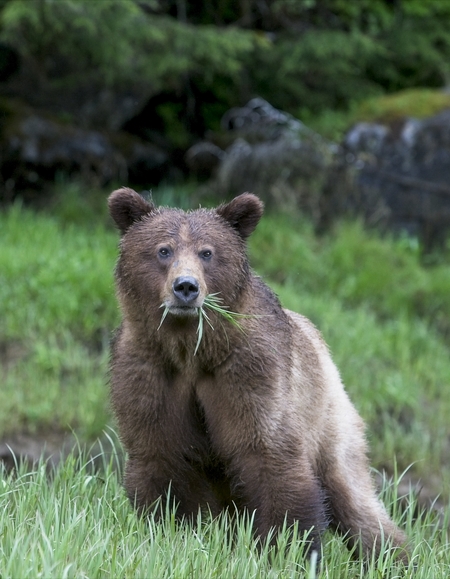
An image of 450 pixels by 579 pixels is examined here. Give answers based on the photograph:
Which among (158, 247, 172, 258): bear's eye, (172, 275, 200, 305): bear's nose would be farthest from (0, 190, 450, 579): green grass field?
(172, 275, 200, 305): bear's nose

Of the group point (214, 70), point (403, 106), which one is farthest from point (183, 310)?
point (403, 106)

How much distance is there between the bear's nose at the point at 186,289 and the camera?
4348mm

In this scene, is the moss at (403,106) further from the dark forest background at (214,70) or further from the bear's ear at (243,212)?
the bear's ear at (243,212)

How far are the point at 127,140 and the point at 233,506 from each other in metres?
8.49

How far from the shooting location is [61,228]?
37.4 feet

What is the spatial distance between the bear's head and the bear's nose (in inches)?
1.4

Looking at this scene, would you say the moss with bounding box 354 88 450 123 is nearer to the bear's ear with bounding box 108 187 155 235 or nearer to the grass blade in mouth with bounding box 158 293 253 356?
the bear's ear with bounding box 108 187 155 235

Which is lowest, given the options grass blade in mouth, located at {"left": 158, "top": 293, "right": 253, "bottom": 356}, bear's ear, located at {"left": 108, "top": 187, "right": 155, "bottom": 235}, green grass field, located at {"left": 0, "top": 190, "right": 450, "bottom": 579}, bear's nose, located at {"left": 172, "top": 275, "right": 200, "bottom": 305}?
green grass field, located at {"left": 0, "top": 190, "right": 450, "bottom": 579}

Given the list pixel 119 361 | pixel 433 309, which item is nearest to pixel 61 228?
pixel 433 309

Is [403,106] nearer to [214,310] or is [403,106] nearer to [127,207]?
[127,207]

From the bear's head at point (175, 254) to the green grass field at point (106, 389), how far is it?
52cm

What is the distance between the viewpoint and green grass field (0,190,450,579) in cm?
409

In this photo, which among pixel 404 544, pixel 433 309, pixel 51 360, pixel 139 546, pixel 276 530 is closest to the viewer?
pixel 139 546

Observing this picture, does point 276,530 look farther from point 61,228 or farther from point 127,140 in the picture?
point 127,140
